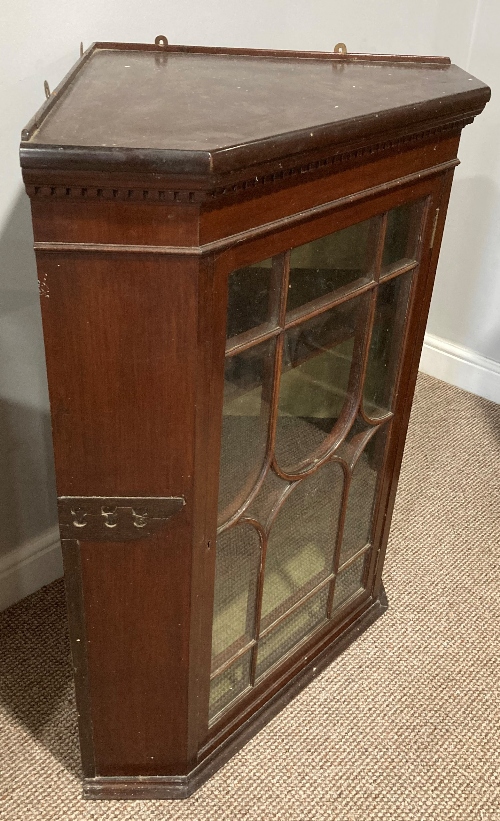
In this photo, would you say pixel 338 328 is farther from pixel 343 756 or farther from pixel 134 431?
pixel 343 756

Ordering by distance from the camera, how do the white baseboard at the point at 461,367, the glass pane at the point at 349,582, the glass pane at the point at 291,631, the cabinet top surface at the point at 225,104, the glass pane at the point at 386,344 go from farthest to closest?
the white baseboard at the point at 461,367, the glass pane at the point at 349,582, the glass pane at the point at 291,631, the glass pane at the point at 386,344, the cabinet top surface at the point at 225,104

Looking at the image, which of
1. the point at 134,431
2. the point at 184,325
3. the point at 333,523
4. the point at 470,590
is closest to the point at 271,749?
the point at 333,523

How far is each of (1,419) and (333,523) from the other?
56cm

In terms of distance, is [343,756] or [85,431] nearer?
[85,431]

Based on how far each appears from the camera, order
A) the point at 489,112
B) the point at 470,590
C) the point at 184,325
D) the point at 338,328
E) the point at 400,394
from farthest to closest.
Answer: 1. the point at 489,112
2. the point at 470,590
3. the point at 400,394
4. the point at 338,328
5. the point at 184,325

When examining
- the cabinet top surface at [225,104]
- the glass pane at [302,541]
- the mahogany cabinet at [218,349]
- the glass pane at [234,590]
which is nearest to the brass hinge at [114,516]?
the mahogany cabinet at [218,349]

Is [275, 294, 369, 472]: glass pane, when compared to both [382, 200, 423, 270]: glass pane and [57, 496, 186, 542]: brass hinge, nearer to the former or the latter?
[382, 200, 423, 270]: glass pane

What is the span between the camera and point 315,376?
1010 millimetres

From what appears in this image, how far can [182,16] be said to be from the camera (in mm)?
1206

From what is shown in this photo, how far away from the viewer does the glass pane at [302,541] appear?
1.08 m

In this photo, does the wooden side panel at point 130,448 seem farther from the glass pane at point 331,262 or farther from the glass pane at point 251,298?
the glass pane at point 331,262

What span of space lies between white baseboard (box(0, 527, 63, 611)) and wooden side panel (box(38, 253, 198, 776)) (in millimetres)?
426

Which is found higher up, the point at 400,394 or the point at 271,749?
the point at 400,394

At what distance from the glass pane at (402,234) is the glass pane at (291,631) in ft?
1.77
